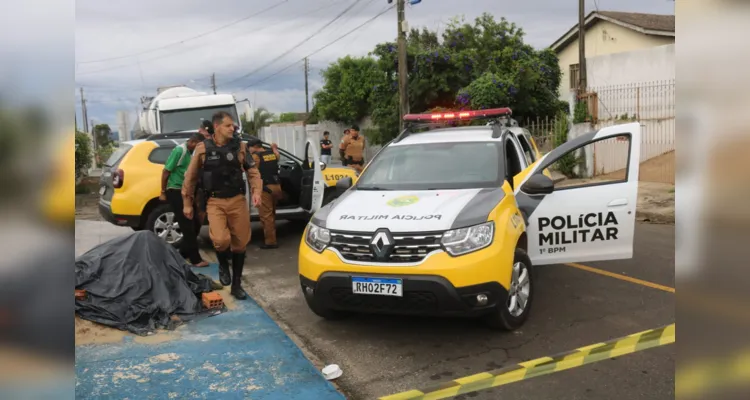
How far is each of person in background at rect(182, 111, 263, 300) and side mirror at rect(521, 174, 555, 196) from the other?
2614mm

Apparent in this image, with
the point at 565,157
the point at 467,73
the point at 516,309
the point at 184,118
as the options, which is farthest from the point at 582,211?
the point at 467,73

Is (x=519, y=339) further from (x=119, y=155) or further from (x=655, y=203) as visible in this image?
(x=655, y=203)

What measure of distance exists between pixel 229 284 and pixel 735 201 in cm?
585

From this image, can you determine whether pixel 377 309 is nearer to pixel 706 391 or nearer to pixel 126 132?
pixel 706 391

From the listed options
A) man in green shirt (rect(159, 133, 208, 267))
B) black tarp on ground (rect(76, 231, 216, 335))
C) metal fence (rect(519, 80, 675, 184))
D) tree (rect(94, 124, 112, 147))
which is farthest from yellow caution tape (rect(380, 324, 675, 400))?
tree (rect(94, 124, 112, 147))

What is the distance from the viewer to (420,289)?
13.6 ft

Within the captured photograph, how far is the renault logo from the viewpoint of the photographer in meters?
4.28

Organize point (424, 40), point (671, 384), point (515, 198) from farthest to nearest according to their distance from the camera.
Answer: point (424, 40) < point (515, 198) < point (671, 384)

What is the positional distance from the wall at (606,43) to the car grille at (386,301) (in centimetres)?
2001

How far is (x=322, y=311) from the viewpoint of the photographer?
4.91 meters

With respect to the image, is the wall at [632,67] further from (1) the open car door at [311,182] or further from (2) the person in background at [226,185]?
(2) the person in background at [226,185]

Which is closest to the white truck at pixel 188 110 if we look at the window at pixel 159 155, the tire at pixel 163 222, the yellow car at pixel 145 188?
the yellow car at pixel 145 188

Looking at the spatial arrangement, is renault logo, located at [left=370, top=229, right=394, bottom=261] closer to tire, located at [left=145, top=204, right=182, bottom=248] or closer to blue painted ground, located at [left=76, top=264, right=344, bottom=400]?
blue painted ground, located at [left=76, top=264, right=344, bottom=400]

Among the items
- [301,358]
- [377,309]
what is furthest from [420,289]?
[301,358]
